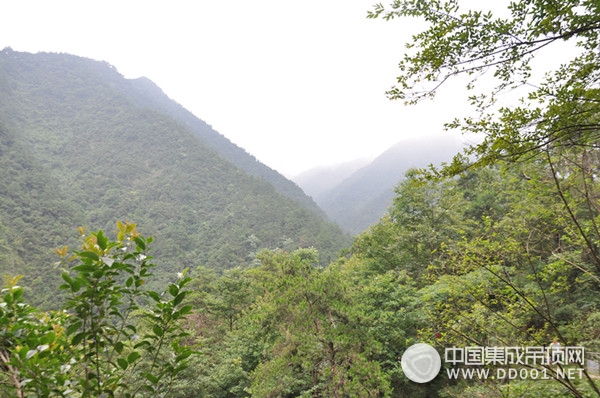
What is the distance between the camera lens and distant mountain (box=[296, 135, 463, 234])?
4484 inches

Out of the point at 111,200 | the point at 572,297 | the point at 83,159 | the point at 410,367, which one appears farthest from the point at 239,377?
the point at 83,159

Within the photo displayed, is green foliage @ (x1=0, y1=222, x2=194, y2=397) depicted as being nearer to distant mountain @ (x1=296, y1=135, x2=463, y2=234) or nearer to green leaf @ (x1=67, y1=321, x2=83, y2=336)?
green leaf @ (x1=67, y1=321, x2=83, y2=336)

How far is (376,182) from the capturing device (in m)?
153

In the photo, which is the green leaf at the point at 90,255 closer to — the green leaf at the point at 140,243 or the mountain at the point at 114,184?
the green leaf at the point at 140,243

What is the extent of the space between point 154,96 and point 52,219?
116 meters

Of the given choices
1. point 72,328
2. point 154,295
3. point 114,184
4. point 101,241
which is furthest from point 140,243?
point 114,184

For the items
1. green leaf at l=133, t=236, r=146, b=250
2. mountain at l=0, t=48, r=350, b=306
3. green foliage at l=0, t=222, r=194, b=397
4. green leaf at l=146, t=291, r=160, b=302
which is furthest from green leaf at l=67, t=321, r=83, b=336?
mountain at l=0, t=48, r=350, b=306

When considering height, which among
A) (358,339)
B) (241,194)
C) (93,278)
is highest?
(93,278)

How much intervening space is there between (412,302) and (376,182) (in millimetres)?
150226

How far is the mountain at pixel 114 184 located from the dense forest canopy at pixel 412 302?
39103mm

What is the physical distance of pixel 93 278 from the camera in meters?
1.40

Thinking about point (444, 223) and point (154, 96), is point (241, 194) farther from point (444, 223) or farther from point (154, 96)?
point (154, 96)

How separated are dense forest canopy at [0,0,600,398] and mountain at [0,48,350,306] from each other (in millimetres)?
39103

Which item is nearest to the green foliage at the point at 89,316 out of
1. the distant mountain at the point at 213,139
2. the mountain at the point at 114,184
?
the mountain at the point at 114,184
